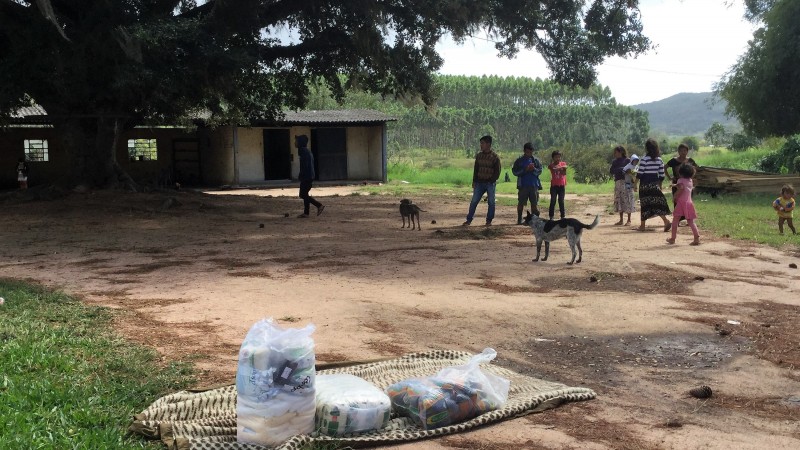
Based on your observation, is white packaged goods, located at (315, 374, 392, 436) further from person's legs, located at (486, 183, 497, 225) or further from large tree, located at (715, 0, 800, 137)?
large tree, located at (715, 0, 800, 137)

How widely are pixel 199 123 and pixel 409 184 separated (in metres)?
9.27

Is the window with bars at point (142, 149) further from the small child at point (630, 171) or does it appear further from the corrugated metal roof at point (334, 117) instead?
the small child at point (630, 171)

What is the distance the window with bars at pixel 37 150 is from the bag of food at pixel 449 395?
92.0 feet

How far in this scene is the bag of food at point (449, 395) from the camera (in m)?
4.54

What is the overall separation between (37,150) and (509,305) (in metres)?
26.2

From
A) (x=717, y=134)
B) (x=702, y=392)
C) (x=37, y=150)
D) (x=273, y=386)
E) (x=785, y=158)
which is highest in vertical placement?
(x=717, y=134)

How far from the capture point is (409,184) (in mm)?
33938

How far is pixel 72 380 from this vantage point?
203 inches

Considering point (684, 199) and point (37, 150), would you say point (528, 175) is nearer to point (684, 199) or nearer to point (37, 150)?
point (684, 199)

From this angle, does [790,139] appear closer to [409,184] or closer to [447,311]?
[409,184]

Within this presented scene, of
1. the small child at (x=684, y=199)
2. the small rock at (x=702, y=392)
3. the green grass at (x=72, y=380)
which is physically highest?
the small child at (x=684, y=199)

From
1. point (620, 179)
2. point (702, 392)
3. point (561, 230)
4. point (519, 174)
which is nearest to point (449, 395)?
point (702, 392)

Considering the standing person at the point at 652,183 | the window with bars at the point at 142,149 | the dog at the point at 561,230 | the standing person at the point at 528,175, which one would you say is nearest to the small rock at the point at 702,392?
the dog at the point at 561,230

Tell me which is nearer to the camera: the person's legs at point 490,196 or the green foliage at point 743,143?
the person's legs at point 490,196
